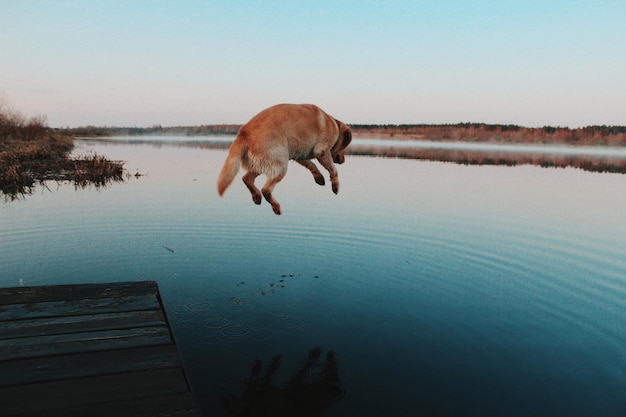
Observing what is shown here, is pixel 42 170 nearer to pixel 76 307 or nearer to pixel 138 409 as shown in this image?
pixel 76 307

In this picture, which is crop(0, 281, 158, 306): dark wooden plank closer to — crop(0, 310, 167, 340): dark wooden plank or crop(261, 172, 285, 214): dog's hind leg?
crop(0, 310, 167, 340): dark wooden plank

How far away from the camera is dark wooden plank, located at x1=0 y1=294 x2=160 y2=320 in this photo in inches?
184

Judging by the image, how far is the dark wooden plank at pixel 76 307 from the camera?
4672 millimetres

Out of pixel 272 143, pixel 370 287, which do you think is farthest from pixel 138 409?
pixel 370 287

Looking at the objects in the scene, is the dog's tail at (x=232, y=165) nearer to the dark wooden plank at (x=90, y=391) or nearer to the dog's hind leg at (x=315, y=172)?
the dog's hind leg at (x=315, y=172)

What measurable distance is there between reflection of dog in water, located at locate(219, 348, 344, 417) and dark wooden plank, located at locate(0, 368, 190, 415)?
1833 mm

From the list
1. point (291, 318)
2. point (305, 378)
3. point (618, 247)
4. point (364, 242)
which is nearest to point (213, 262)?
point (291, 318)

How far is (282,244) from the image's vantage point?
12047 millimetres

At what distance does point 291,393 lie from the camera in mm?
5492

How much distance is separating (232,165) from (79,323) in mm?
2277

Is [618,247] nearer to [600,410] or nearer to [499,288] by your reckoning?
[499,288]

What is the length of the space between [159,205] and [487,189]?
54.0ft

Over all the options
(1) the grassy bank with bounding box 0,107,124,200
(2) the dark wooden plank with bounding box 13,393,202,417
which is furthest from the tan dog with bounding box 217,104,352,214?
(1) the grassy bank with bounding box 0,107,124,200

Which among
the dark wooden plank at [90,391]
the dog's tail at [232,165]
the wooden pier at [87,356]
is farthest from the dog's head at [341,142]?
the dark wooden plank at [90,391]
